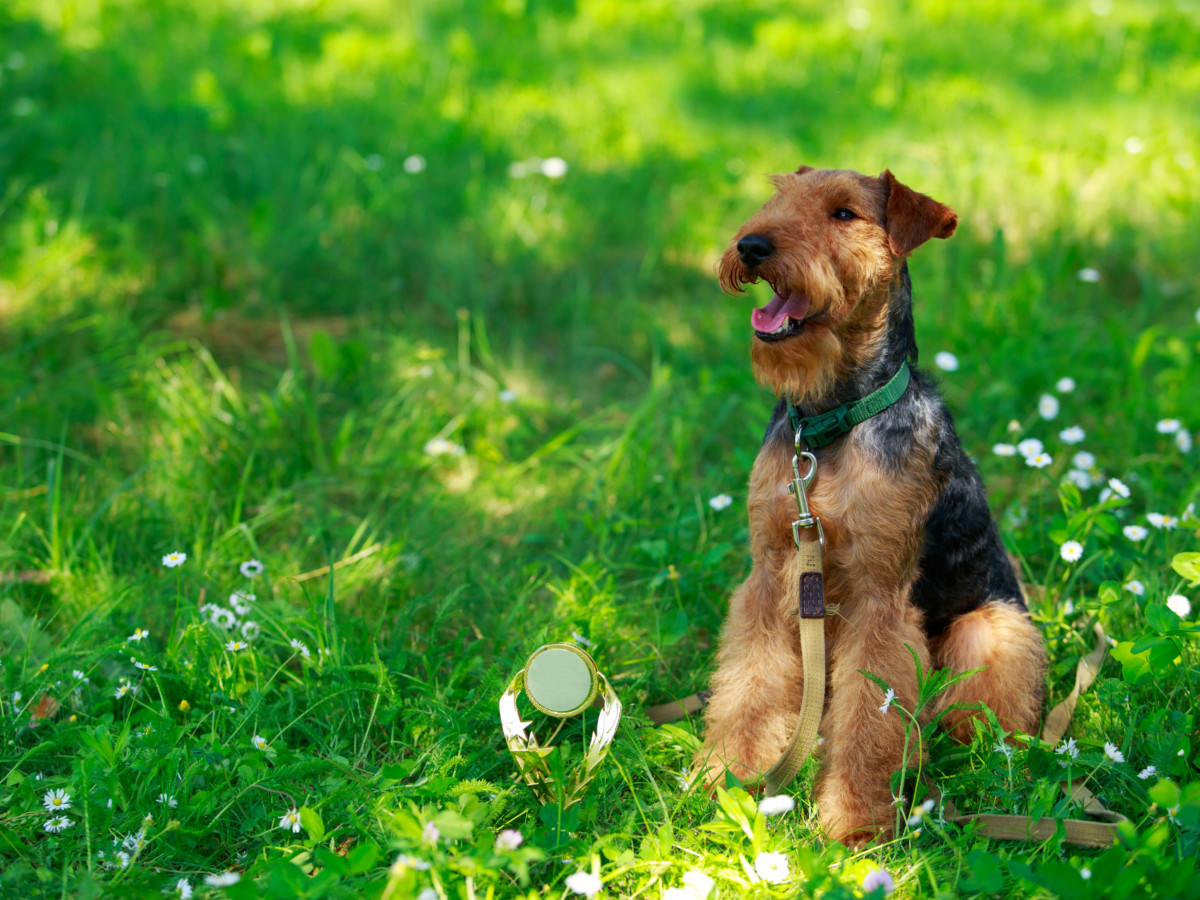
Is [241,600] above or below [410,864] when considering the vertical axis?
below

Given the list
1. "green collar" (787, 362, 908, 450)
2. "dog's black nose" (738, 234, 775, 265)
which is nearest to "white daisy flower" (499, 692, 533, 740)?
"green collar" (787, 362, 908, 450)

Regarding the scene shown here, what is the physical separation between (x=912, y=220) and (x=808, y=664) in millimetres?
1269

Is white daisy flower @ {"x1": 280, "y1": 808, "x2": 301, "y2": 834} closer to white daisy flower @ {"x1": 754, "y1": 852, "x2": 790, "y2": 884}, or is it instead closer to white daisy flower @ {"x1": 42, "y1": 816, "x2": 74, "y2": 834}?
white daisy flower @ {"x1": 42, "y1": 816, "x2": 74, "y2": 834}

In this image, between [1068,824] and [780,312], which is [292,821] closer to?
[780,312]

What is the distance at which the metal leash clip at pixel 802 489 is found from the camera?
2.48 m

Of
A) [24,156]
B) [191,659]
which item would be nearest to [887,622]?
[191,659]

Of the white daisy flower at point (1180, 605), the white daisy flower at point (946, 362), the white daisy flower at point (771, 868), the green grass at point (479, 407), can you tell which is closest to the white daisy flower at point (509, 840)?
the green grass at point (479, 407)

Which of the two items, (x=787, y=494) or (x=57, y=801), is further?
(x=787, y=494)

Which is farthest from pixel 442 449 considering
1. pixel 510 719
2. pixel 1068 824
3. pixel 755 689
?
pixel 1068 824

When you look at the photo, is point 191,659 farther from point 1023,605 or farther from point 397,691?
point 1023,605

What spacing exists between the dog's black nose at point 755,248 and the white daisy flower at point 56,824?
2246mm

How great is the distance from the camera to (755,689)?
2.71 m

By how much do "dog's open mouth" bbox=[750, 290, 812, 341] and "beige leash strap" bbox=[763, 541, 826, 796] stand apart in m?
0.57

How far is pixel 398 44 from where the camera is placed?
7.51 m
